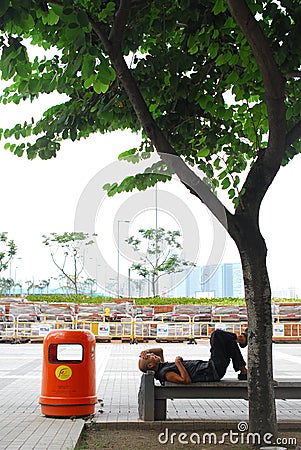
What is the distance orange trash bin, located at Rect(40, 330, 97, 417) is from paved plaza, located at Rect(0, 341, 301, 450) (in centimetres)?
16

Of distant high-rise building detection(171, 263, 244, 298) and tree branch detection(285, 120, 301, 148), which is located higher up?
tree branch detection(285, 120, 301, 148)

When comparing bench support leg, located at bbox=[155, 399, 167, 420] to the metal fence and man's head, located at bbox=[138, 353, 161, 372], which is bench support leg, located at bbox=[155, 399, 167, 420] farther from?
the metal fence

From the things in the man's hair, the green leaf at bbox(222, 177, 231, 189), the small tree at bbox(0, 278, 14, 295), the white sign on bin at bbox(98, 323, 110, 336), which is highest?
the small tree at bbox(0, 278, 14, 295)

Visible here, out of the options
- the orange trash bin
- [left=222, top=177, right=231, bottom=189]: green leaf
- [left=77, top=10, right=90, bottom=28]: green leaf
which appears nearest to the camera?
[left=77, top=10, right=90, bottom=28]: green leaf

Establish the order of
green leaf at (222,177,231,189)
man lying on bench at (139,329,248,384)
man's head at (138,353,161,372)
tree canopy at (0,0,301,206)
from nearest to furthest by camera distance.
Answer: tree canopy at (0,0,301,206)
man lying on bench at (139,329,248,384)
man's head at (138,353,161,372)
green leaf at (222,177,231,189)

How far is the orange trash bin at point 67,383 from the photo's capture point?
760cm

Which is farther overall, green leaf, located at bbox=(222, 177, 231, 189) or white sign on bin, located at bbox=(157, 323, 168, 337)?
white sign on bin, located at bbox=(157, 323, 168, 337)

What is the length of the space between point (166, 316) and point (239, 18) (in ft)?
65.8

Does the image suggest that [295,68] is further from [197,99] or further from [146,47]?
[146,47]

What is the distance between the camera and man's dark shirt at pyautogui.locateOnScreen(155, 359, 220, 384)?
7.37m

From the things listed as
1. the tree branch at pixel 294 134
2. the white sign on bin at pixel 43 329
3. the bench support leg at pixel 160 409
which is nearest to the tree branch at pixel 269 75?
the tree branch at pixel 294 134

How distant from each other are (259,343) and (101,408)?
131 inches

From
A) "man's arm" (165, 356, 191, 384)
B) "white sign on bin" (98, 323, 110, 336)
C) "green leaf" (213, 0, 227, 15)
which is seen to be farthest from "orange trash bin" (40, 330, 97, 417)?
"white sign on bin" (98, 323, 110, 336)

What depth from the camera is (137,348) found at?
20375 millimetres
